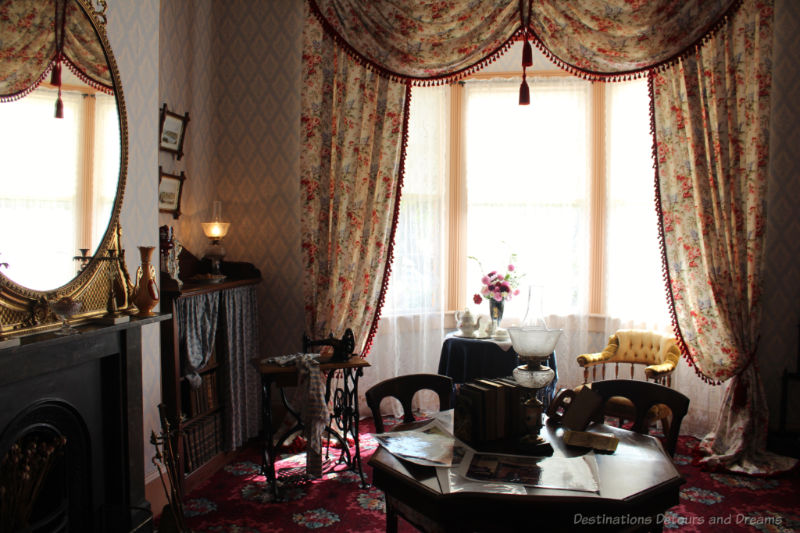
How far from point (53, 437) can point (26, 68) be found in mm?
1454

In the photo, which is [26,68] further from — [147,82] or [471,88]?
[471,88]

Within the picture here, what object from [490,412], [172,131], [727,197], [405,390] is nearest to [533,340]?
[490,412]

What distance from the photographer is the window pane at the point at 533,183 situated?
496 cm

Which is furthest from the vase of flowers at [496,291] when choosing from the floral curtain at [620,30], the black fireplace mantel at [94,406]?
the black fireplace mantel at [94,406]

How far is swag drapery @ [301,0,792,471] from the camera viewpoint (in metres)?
4.08

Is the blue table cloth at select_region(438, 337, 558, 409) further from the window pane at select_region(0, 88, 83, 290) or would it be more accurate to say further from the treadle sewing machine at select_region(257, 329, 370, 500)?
the window pane at select_region(0, 88, 83, 290)

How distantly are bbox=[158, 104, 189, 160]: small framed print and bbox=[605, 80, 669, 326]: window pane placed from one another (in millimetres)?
3367

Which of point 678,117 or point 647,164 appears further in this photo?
point 647,164

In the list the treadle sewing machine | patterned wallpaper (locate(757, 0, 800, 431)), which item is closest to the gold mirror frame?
the treadle sewing machine

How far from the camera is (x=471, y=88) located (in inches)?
200

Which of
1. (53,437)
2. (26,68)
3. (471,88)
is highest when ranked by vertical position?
(471,88)

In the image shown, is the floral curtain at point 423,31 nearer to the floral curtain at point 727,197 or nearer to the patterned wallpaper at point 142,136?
the floral curtain at point 727,197

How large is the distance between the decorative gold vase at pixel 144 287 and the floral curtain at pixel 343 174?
1.72 meters

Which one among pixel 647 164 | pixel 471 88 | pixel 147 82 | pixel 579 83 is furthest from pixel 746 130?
pixel 147 82
